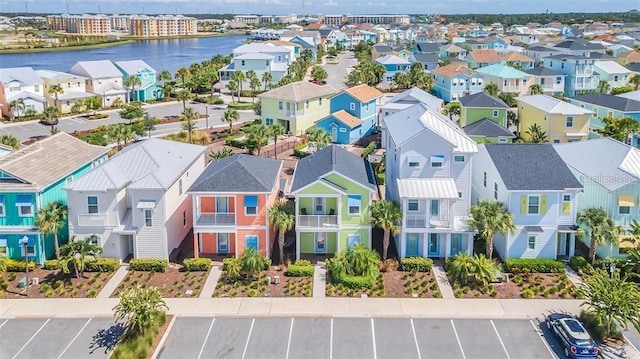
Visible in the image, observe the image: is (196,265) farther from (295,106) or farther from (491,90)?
(491,90)

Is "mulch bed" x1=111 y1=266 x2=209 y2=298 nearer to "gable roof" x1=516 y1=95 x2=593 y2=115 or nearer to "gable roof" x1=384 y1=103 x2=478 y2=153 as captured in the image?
"gable roof" x1=384 y1=103 x2=478 y2=153

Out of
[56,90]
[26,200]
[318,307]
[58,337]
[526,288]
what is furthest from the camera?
[56,90]

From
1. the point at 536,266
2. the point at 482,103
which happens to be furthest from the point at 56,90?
the point at 536,266

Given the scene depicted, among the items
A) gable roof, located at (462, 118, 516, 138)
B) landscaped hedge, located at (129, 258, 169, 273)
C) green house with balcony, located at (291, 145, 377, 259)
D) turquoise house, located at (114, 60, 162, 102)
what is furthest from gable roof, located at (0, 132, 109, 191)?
turquoise house, located at (114, 60, 162, 102)

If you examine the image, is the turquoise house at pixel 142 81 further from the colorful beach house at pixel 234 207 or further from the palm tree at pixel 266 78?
the colorful beach house at pixel 234 207

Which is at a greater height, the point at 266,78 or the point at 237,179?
the point at 266,78

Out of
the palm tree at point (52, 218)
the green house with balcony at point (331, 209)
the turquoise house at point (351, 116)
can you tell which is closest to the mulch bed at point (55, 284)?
the palm tree at point (52, 218)
